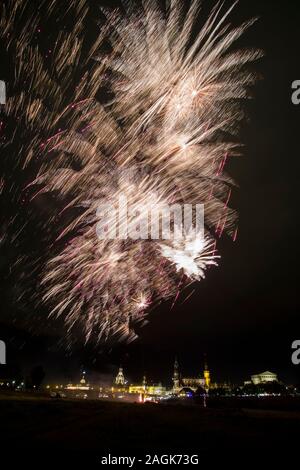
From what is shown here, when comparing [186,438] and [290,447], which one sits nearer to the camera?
[290,447]

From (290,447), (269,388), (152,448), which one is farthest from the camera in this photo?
(269,388)

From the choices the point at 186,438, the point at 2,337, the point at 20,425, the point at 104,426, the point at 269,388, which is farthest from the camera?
the point at 269,388

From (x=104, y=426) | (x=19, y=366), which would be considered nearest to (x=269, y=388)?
(x=19, y=366)
